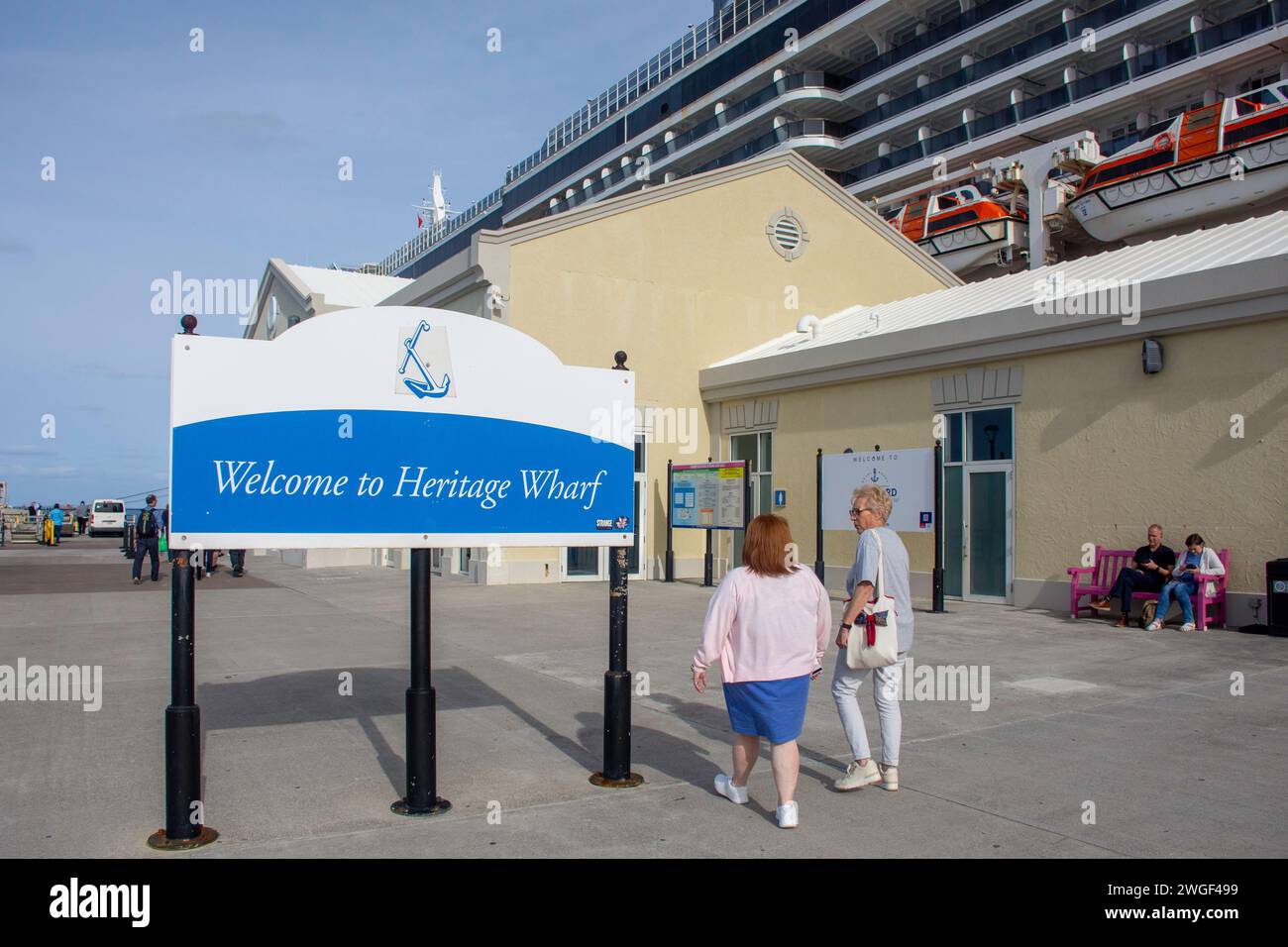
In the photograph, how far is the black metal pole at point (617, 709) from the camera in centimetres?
566

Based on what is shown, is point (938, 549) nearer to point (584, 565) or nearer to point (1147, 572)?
point (1147, 572)

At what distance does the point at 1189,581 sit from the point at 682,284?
39.4ft

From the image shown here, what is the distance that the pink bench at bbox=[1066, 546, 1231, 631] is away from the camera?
480 inches

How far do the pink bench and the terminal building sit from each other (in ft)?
0.61

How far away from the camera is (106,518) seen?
1922 inches

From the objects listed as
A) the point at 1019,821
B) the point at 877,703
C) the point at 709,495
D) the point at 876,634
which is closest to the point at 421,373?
the point at 876,634

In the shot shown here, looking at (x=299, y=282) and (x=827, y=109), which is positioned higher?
(x=827, y=109)

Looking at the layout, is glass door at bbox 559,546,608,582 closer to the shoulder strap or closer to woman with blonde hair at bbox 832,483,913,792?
woman with blonde hair at bbox 832,483,913,792

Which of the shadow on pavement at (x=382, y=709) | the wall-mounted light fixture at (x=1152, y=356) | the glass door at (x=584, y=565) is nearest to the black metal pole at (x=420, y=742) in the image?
the shadow on pavement at (x=382, y=709)

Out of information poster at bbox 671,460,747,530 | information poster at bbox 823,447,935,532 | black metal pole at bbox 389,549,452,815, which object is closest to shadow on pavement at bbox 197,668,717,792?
black metal pole at bbox 389,549,452,815

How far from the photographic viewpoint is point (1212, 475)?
1262cm

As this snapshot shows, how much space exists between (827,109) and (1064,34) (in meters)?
14.0

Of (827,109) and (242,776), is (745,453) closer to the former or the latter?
(242,776)
